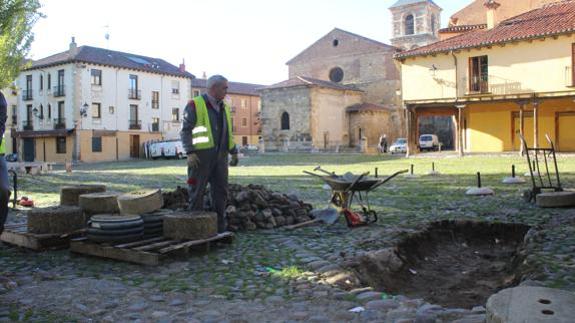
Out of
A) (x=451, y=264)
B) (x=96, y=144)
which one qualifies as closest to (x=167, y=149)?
(x=96, y=144)

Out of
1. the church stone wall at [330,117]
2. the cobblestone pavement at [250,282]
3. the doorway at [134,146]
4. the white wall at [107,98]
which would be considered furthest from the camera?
the doorway at [134,146]

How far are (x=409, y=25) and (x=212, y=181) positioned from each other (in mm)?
54396

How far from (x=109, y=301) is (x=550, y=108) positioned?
2828cm

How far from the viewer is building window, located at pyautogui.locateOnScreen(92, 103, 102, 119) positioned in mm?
40438

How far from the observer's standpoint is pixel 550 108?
27.3 meters

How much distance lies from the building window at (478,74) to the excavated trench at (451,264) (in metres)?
22.0

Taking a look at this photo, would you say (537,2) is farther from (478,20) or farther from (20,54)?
(20,54)

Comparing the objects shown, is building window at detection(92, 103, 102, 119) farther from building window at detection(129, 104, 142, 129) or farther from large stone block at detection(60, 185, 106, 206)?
large stone block at detection(60, 185, 106, 206)

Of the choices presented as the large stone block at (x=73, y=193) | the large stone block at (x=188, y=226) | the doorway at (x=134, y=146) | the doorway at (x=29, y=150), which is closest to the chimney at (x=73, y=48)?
the doorway at (x=134, y=146)

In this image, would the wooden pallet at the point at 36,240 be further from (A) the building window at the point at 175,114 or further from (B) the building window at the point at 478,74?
(A) the building window at the point at 175,114

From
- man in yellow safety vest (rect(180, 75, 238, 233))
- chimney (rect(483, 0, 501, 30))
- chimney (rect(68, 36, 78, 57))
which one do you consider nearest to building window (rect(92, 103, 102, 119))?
chimney (rect(68, 36, 78, 57))

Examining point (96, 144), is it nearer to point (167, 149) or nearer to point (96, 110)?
point (96, 110)

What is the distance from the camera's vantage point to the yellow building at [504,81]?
24641mm

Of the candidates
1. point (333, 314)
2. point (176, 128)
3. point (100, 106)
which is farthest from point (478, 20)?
point (333, 314)
